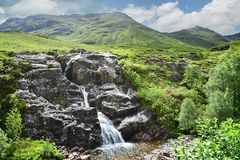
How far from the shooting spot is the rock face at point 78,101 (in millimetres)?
87375

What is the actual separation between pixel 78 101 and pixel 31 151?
3296 centimetres

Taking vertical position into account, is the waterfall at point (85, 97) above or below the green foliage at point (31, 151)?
above

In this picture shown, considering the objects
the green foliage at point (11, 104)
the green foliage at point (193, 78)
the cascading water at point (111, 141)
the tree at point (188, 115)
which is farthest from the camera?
the green foliage at point (193, 78)

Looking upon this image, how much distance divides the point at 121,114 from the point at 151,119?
9292 millimetres

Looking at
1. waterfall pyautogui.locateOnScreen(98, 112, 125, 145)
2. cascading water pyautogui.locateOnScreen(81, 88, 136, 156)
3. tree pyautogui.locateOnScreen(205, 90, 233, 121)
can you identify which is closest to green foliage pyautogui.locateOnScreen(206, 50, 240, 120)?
tree pyautogui.locateOnScreen(205, 90, 233, 121)

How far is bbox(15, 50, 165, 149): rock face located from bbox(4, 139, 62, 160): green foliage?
7087 millimetres

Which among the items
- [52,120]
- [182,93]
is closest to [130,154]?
[52,120]

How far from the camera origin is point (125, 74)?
12581cm

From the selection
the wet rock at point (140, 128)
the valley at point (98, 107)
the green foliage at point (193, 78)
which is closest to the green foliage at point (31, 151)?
the valley at point (98, 107)

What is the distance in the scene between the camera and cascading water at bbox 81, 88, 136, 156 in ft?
275

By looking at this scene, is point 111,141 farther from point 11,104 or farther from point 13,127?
point 11,104

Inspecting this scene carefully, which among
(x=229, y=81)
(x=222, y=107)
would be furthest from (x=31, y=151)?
(x=229, y=81)

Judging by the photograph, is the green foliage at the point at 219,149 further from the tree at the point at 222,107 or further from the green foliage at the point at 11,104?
the green foliage at the point at 11,104

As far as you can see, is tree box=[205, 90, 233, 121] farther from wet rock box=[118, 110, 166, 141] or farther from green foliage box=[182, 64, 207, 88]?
green foliage box=[182, 64, 207, 88]
